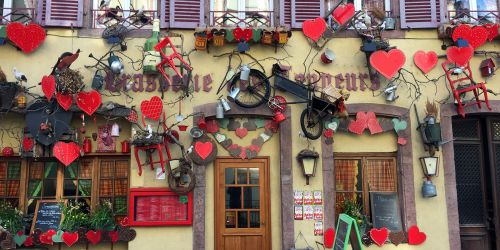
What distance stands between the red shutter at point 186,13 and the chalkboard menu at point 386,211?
12.1ft

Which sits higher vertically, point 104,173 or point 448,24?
point 448,24

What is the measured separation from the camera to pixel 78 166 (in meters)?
7.36

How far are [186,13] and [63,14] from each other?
1.79 metres

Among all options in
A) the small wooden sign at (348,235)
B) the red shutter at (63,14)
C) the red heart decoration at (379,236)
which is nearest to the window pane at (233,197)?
the red heart decoration at (379,236)

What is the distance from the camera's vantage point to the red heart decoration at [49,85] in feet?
22.4

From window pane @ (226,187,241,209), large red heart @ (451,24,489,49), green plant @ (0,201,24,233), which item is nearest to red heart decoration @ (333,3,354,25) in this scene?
large red heart @ (451,24,489,49)

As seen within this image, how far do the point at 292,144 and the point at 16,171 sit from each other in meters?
4.11

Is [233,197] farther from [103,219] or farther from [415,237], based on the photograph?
[415,237]

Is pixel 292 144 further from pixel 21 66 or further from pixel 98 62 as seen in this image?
pixel 21 66

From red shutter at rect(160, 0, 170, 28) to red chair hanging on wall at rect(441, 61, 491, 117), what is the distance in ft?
13.7

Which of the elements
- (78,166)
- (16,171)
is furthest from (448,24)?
(16,171)

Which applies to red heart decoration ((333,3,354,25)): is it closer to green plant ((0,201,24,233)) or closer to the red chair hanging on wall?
the red chair hanging on wall

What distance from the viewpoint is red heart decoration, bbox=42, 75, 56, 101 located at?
22.4 feet

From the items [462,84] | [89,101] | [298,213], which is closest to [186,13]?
[89,101]
